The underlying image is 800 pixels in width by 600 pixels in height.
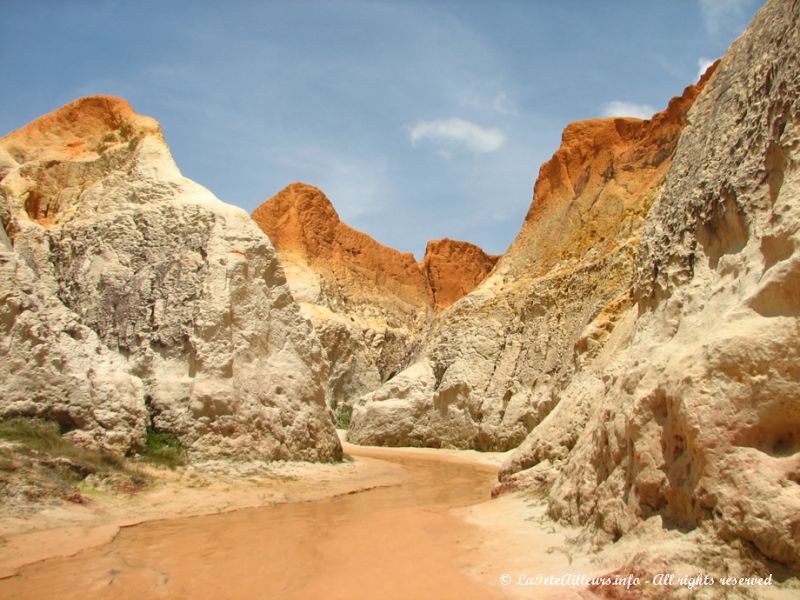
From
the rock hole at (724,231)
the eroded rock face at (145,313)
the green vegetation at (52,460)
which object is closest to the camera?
the rock hole at (724,231)

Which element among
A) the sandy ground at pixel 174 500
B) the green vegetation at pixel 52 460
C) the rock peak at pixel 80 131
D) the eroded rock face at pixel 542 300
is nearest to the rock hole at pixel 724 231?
the sandy ground at pixel 174 500

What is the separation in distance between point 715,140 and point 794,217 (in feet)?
8.96

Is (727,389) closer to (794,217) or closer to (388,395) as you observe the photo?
(794,217)

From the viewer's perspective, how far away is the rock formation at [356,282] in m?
31.9

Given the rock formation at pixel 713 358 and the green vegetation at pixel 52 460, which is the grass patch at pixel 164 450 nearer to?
the green vegetation at pixel 52 460

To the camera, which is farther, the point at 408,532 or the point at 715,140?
the point at 715,140

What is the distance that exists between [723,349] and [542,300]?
16.5 meters

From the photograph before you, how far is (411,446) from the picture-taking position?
20.6 meters

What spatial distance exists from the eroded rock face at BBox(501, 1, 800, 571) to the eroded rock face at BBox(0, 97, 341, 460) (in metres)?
5.14

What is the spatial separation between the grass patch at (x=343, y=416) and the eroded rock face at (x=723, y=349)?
20850 mm

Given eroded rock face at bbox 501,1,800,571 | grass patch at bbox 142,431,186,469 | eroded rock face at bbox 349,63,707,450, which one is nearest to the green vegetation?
grass patch at bbox 142,431,186,469

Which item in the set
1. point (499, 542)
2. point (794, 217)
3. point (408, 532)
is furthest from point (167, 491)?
point (794, 217)

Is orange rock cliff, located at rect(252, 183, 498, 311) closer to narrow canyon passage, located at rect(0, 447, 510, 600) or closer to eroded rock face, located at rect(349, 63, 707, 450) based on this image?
eroded rock face, located at rect(349, 63, 707, 450)

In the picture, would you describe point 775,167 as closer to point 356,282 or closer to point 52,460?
point 52,460
